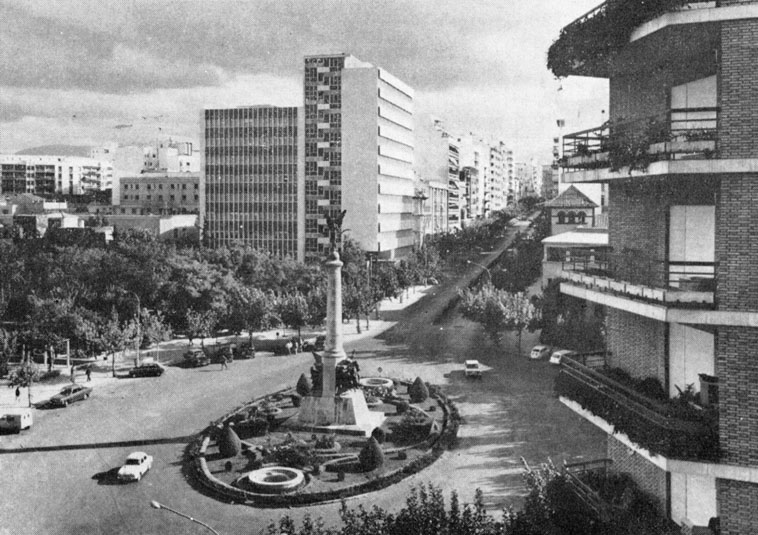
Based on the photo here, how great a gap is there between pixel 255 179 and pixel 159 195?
145 ft

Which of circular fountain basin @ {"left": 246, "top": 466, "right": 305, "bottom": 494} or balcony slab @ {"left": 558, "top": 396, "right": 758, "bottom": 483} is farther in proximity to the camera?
circular fountain basin @ {"left": 246, "top": 466, "right": 305, "bottom": 494}

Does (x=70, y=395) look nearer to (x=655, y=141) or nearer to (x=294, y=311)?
(x=294, y=311)

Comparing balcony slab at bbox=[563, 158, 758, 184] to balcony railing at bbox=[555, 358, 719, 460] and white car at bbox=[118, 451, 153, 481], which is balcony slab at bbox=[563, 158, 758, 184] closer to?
balcony railing at bbox=[555, 358, 719, 460]

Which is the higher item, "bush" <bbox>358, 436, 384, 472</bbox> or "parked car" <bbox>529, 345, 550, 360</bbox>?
"parked car" <bbox>529, 345, 550, 360</bbox>

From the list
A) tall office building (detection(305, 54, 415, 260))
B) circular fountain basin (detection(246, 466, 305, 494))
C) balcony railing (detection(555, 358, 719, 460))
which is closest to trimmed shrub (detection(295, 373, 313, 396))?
circular fountain basin (detection(246, 466, 305, 494))

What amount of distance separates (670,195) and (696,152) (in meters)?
2.09

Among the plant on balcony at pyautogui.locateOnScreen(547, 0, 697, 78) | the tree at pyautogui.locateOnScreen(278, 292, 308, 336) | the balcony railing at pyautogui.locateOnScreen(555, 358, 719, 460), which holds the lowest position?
the tree at pyautogui.locateOnScreen(278, 292, 308, 336)

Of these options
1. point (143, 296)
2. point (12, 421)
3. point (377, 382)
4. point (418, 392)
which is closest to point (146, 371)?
point (143, 296)

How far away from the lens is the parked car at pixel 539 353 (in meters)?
57.6

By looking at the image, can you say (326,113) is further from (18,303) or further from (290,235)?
(18,303)

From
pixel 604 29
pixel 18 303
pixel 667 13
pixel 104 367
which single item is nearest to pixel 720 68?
pixel 667 13

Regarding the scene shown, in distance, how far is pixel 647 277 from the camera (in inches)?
579

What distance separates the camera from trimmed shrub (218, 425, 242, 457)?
34781mm

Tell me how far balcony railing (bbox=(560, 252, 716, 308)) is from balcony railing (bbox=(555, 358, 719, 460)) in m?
2.00
